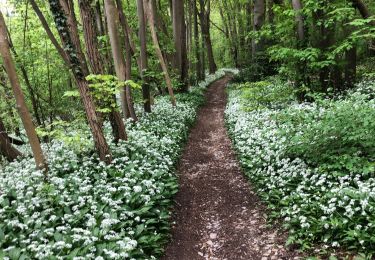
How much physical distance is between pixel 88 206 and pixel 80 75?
10.5 feet

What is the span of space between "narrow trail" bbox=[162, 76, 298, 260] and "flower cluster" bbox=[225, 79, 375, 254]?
1.20 ft

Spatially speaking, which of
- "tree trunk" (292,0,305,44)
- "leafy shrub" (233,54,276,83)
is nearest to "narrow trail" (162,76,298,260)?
"tree trunk" (292,0,305,44)

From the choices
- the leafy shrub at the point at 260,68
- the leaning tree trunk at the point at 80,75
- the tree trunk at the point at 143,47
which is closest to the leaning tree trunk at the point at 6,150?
the leaning tree trunk at the point at 80,75

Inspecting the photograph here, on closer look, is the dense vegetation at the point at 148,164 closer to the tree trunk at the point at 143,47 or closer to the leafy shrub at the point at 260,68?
the tree trunk at the point at 143,47

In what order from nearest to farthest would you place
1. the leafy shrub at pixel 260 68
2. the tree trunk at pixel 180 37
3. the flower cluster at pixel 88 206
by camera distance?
the flower cluster at pixel 88 206
the tree trunk at pixel 180 37
the leafy shrub at pixel 260 68

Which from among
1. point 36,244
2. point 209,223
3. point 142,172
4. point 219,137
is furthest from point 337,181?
point 219,137

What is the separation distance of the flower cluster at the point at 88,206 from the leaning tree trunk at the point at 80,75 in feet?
1.35

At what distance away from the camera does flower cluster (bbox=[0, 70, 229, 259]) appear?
4.79m

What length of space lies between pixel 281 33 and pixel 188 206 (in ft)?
28.1

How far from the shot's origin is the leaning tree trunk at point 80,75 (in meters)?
7.21

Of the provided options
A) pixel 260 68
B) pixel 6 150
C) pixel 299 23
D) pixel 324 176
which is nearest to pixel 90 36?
pixel 6 150

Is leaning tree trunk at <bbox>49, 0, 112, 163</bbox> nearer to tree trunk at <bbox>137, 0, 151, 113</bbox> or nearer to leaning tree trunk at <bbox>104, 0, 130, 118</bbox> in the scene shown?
leaning tree trunk at <bbox>104, 0, 130, 118</bbox>

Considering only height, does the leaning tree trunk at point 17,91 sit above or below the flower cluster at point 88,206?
above

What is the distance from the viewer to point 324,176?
6129mm
